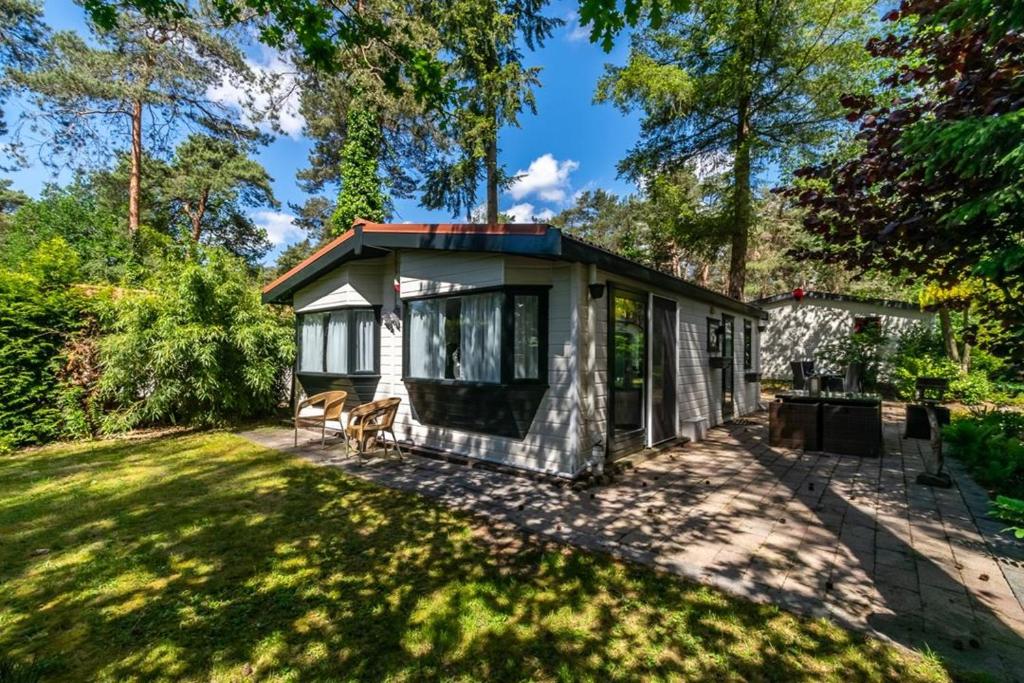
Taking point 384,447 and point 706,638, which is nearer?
point 706,638

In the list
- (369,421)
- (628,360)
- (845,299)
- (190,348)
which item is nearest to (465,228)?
(628,360)

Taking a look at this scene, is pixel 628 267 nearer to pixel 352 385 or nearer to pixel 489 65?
pixel 352 385

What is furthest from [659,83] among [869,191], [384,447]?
[384,447]

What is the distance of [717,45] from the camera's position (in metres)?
12.5

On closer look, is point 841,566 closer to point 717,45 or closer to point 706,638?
point 706,638

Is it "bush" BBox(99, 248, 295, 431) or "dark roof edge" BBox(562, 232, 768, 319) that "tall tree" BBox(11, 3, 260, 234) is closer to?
"bush" BBox(99, 248, 295, 431)

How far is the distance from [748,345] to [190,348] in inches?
477

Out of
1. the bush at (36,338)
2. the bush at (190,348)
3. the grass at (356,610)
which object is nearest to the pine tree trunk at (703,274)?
the bush at (190,348)

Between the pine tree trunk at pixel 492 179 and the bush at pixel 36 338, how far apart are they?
10057 mm

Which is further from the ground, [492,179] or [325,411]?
[492,179]

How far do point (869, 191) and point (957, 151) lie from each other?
1264mm

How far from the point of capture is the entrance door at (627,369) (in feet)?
18.7

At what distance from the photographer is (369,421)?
20.4 ft

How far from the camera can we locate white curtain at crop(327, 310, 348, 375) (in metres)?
7.63
